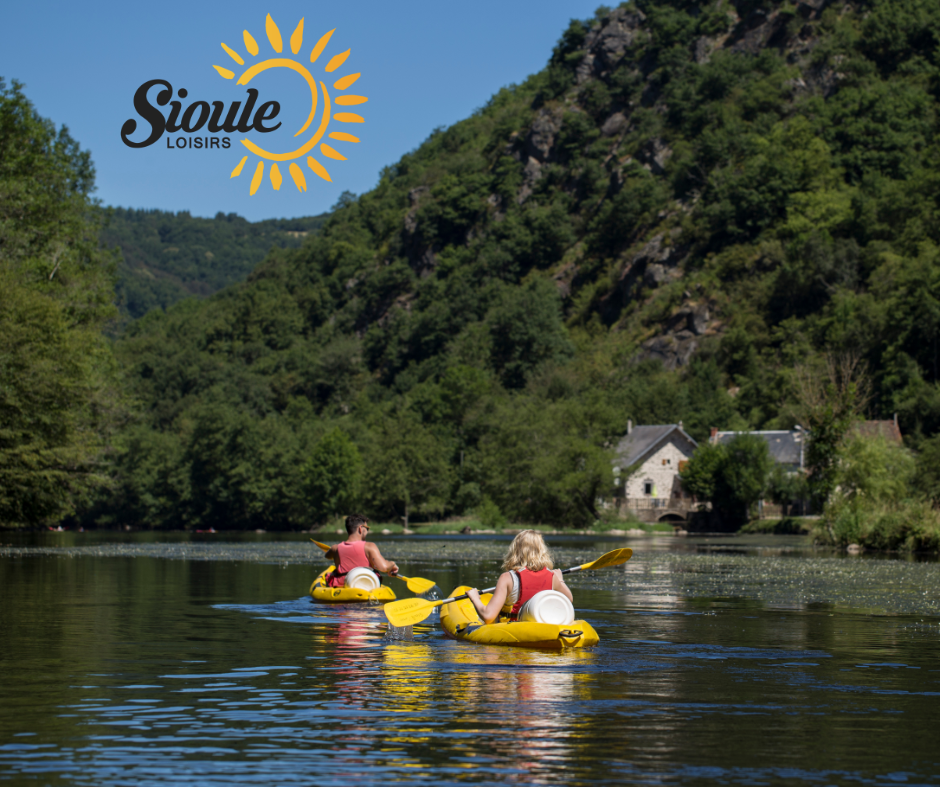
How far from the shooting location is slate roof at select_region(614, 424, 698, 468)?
91.6 meters

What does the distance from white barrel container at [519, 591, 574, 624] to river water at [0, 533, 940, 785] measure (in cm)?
45

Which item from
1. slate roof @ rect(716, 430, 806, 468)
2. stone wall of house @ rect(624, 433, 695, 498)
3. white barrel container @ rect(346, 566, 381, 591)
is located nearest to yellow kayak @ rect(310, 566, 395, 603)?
white barrel container @ rect(346, 566, 381, 591)

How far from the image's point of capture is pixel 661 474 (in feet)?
308

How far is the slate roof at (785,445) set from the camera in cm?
8594

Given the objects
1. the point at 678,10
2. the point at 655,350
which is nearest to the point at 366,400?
the point at 655,350

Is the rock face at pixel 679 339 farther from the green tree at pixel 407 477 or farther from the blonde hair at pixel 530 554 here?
the blonde hair at pixel 530 554

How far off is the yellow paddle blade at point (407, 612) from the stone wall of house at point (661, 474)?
261ft

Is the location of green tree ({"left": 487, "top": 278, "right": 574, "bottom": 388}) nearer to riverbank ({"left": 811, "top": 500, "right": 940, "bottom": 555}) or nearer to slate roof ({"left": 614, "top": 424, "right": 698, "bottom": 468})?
slate roof ({"left": 614, "top": 424, "right": 698, "bottom": 468})

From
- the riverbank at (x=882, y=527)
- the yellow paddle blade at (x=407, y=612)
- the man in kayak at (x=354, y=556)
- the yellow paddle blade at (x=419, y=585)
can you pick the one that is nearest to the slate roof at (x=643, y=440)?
the riverbank at (x=882, y=527)

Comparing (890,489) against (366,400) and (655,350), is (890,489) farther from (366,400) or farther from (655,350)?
(366,400)

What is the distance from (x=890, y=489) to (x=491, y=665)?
39553 millimetres

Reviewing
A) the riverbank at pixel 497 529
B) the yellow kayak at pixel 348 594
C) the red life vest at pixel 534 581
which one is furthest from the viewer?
the riverbank at pixel 497 529

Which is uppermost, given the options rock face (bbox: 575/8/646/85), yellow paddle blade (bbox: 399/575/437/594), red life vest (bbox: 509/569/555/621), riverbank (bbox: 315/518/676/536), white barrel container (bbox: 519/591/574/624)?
rock face (bbox: 575/8/646/85)

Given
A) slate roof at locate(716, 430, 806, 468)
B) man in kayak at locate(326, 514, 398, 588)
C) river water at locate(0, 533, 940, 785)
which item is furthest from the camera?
slate roof at locate(716, 430, 806, 468)
